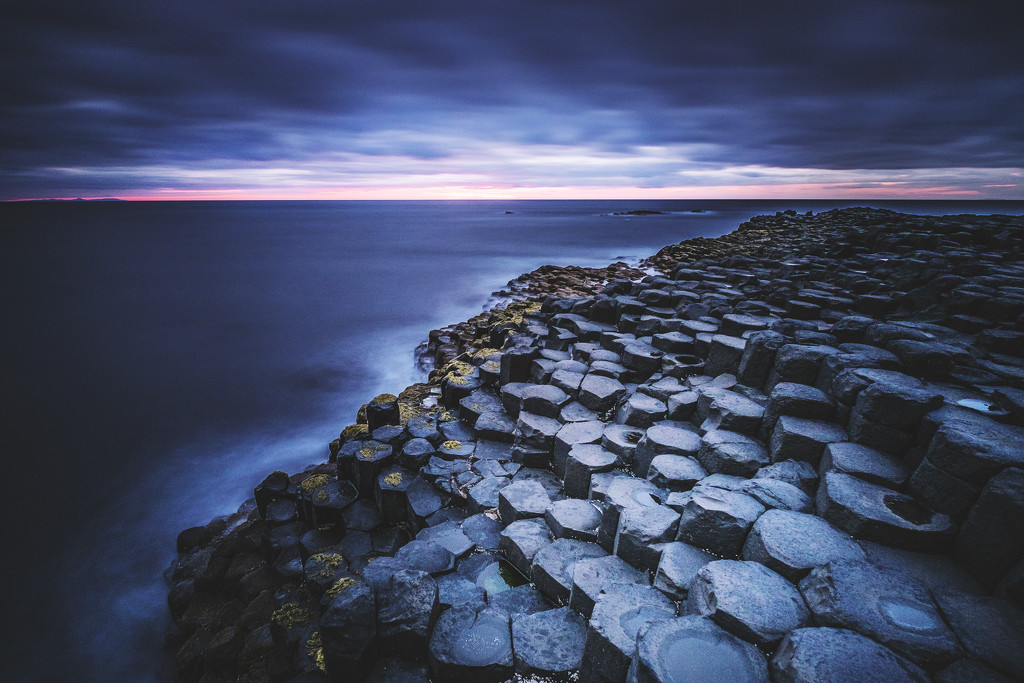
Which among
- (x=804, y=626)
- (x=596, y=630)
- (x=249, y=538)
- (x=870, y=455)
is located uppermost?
(x=870, y=455)

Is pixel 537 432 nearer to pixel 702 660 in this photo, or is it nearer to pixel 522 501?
pixel 522 501

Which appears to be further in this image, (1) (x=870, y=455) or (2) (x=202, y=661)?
(2) (x=202, y=661)

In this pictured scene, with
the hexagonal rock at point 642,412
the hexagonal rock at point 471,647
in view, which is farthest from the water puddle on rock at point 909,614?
the hexagonal rock at point 642,412

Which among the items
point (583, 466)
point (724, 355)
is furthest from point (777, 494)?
point (724, 355)

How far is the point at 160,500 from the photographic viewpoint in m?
5.54

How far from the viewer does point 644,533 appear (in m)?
2.35

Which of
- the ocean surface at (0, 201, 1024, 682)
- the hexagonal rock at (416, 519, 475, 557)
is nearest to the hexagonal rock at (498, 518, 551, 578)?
the hexagonal rock at (416, 519, 475, 557)

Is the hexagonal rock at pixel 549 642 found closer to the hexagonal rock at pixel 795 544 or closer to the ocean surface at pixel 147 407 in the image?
the hexagonal rock at pixel 795 544

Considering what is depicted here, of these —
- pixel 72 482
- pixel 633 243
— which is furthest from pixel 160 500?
pixel 633 243

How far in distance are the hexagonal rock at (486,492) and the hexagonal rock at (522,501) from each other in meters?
0.16

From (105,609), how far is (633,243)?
30146mm

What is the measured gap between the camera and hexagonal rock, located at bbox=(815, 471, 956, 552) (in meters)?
1.95

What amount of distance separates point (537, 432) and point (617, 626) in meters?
2.02

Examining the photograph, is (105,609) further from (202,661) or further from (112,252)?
(112,252)
